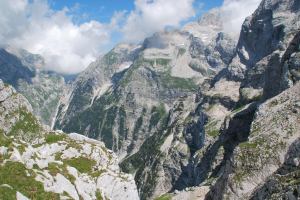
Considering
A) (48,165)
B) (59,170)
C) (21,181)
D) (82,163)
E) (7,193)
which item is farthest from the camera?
(82,163)

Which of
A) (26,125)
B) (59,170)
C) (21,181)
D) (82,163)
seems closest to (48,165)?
(59,170)

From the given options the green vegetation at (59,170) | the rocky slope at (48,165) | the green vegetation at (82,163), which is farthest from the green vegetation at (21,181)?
the green vegetation at (82,163)

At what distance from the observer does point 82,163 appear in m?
115

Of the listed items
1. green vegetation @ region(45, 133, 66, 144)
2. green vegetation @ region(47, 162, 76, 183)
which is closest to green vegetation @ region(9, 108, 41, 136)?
green vegetation @ region(45, 133, 66, 144)

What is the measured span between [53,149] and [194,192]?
65.8m

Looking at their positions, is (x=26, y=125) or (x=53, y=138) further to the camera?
(x=26, y=125)

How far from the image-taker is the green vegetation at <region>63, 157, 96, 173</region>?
4400 inches

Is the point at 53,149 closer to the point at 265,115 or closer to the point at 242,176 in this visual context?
the point at 242,176

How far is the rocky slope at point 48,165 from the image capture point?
66.7 metres

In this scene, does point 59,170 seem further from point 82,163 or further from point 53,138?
point 53,138

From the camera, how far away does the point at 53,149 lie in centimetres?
11869

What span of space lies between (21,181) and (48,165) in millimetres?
16689

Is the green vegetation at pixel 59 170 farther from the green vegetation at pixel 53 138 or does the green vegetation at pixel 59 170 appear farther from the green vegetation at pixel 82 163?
the green vegetation at pixel 53 138

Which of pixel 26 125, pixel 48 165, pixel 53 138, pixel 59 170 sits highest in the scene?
pixel 26 125
